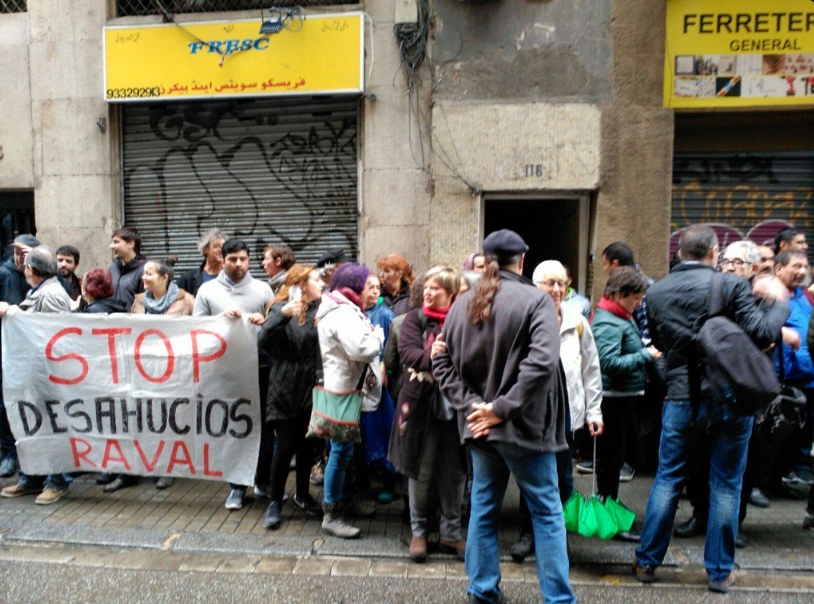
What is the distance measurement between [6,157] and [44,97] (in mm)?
Answer: 948

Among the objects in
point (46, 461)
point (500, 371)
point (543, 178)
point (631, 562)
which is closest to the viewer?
point (500, 371)

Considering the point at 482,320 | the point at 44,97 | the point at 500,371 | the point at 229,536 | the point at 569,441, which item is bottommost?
the point at 229,536

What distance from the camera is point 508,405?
3131mm

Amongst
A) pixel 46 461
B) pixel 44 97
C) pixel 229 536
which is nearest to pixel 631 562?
pixel 229 536

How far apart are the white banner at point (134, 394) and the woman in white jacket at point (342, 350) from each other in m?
0.79

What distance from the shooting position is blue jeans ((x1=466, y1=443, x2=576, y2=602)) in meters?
3.24

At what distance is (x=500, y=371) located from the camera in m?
3.29

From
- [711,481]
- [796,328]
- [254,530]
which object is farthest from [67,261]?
[796,328]

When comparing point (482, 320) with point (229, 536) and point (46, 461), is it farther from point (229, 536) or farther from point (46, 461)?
point (46, 461)

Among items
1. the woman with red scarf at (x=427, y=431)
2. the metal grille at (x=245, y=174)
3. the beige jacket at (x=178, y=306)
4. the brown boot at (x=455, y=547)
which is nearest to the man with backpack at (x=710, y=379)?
the brown boot at (x=455, y=547)

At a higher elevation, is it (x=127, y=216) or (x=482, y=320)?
(x=127, y=216)

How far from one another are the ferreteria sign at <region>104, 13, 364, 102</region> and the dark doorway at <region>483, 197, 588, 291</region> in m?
2.49

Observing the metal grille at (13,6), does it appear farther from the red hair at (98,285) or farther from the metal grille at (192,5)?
the red hair at (98,285)

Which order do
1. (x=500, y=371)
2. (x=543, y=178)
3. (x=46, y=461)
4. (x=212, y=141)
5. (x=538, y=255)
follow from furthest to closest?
1. (x=538, y=255)
2. (x=212, y=141)
3. (x=543, y=178)
4. (x=46, y=461)
5. (x=500, y=371)
